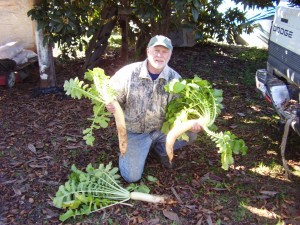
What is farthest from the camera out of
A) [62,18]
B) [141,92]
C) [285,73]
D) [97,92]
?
[62,18]

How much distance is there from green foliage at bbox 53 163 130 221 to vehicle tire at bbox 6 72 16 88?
2.75 meters

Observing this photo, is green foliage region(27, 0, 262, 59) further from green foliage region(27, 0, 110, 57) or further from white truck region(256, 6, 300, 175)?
white truck region(256, 6, 300, 175)

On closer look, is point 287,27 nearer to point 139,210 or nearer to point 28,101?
point 139,210

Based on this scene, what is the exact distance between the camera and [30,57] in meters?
5.78

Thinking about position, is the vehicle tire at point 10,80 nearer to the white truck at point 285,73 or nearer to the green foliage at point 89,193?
the green foliage at point 89,193

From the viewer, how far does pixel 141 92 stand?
330 centimetres

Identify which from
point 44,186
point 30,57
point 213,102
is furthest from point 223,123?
point 30,57

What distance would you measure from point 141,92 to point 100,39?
108 inches

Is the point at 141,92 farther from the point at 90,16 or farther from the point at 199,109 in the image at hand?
the point at 90,16

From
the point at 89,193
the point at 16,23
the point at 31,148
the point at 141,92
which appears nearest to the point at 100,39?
the point at 16,23

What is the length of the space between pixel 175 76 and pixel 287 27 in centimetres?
138

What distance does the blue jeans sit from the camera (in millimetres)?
3420

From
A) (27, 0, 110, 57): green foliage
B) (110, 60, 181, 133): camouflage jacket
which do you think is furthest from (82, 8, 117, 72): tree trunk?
(110, 60, 181, 133): camouflage jacket

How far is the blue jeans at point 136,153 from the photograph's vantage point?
3420 millimetres
